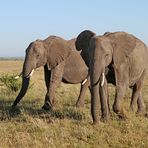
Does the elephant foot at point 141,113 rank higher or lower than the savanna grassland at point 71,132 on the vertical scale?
lower

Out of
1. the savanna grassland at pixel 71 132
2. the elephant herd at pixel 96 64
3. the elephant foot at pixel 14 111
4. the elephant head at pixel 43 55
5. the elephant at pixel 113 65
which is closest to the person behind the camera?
the savanna grassland at pixel 71 132

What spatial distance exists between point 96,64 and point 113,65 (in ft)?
3.00

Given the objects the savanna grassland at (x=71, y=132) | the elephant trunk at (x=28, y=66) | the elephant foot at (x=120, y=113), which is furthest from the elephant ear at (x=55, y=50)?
the elephant foot at (x=120, y=113)

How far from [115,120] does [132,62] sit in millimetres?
1786

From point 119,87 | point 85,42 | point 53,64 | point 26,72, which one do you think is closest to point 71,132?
point 119,87

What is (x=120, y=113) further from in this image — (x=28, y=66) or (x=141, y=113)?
(x=28, y=66)

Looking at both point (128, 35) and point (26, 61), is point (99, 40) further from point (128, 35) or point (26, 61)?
point (26, 61)

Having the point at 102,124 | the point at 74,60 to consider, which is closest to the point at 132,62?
the point at 102,124

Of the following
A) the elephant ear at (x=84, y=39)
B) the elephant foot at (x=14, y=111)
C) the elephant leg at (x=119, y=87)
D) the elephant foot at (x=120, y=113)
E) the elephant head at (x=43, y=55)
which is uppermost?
the elephant ear at (x=84, y=39)

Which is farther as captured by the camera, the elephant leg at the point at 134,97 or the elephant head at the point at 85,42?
the elephant leg at the point at 134,97

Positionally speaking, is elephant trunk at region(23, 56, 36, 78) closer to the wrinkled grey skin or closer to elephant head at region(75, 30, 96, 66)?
the wrinkled grey skin

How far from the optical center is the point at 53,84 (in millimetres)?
13422

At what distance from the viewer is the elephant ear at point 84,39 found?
36.5ft

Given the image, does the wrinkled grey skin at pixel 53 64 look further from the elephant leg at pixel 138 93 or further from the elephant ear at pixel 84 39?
the elephant leg at pixel 138 93
